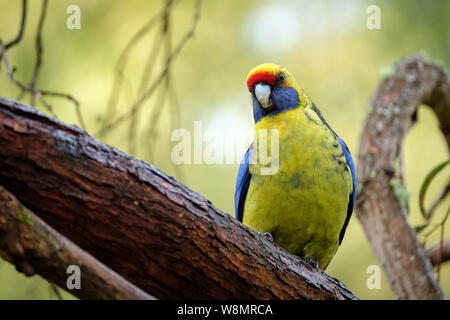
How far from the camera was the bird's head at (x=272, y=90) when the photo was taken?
3.20 metres

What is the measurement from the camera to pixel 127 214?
70.8 inches

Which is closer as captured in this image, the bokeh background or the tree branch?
the tree branch

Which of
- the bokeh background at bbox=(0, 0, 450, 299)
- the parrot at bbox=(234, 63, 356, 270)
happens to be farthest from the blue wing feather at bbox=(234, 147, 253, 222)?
the bokeh background at bbox=(0, 0, 450, 299)

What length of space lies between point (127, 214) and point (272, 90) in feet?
5.67

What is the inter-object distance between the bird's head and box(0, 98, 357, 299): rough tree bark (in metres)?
1.28

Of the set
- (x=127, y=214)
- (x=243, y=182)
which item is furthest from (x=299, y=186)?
(x=127, y=214)

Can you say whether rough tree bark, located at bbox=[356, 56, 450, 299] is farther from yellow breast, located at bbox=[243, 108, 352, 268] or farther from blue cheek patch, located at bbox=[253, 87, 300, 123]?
blue cheek patch, located at bbox=[253, 87, 300, 123]

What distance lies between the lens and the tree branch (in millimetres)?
1532

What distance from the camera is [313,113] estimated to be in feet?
10.5

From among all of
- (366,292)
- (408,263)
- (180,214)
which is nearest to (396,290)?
(408,263)

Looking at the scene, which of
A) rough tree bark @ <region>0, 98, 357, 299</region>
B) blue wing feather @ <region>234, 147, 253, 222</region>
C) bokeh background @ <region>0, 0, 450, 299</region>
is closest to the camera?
rough tree bark @ <region>0, 98, 357, 299</region>

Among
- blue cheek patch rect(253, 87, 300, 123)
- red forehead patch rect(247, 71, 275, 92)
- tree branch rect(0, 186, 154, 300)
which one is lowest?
tree branch rect(0, 186, 154, 300)

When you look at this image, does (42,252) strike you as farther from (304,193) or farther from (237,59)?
(237,59)
